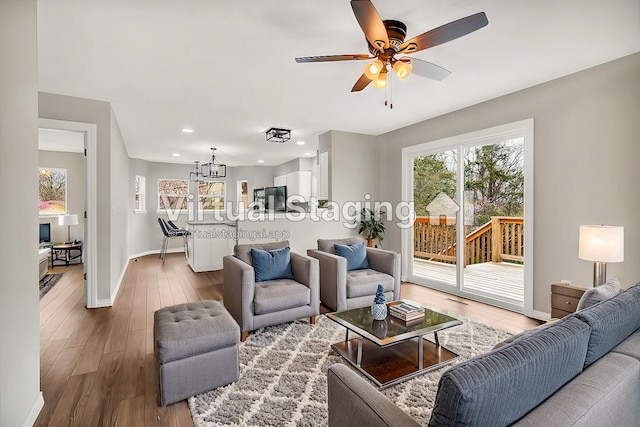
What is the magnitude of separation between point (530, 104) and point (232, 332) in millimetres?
3738

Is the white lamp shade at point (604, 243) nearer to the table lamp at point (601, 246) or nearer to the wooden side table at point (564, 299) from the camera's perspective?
the table lamp at point (601, 246)

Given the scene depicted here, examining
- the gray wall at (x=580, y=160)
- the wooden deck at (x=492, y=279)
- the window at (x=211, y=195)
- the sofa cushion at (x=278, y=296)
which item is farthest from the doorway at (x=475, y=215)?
the window at (x=211, y=195)

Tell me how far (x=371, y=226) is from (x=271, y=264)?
93.2 inches

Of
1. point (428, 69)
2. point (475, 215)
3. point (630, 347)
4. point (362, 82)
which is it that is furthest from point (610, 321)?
point (475, 215)

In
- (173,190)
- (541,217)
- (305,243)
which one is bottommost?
(305,243)

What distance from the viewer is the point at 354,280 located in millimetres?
3482

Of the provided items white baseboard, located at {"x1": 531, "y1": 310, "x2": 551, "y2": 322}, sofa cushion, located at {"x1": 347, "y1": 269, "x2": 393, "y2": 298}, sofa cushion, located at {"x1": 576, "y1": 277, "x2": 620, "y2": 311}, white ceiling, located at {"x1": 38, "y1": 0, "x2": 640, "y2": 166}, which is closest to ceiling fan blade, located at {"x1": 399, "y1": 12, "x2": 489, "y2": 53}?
white ceiling, located at {"x1": 38, "y1": 0, "x2": 640, "y2": 166}

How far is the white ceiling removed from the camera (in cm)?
204

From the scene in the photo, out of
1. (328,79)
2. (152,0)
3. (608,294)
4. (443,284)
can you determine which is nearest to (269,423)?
(608,294)

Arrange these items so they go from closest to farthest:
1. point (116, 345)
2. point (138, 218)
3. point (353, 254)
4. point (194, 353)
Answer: point (194, 353) → point (116, 345) → point (353, 254) → point (138, 218)

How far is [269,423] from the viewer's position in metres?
1.76

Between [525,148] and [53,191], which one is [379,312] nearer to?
[525,148]

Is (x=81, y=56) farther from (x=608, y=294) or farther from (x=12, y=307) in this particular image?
(x=608, y=294)

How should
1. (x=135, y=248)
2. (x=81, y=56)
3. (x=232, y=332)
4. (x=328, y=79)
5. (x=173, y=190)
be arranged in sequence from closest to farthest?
(x=232, y=332), (x=81, y=56), (x=328, y=79), (x=135, y=248), (x=173, y=190)
